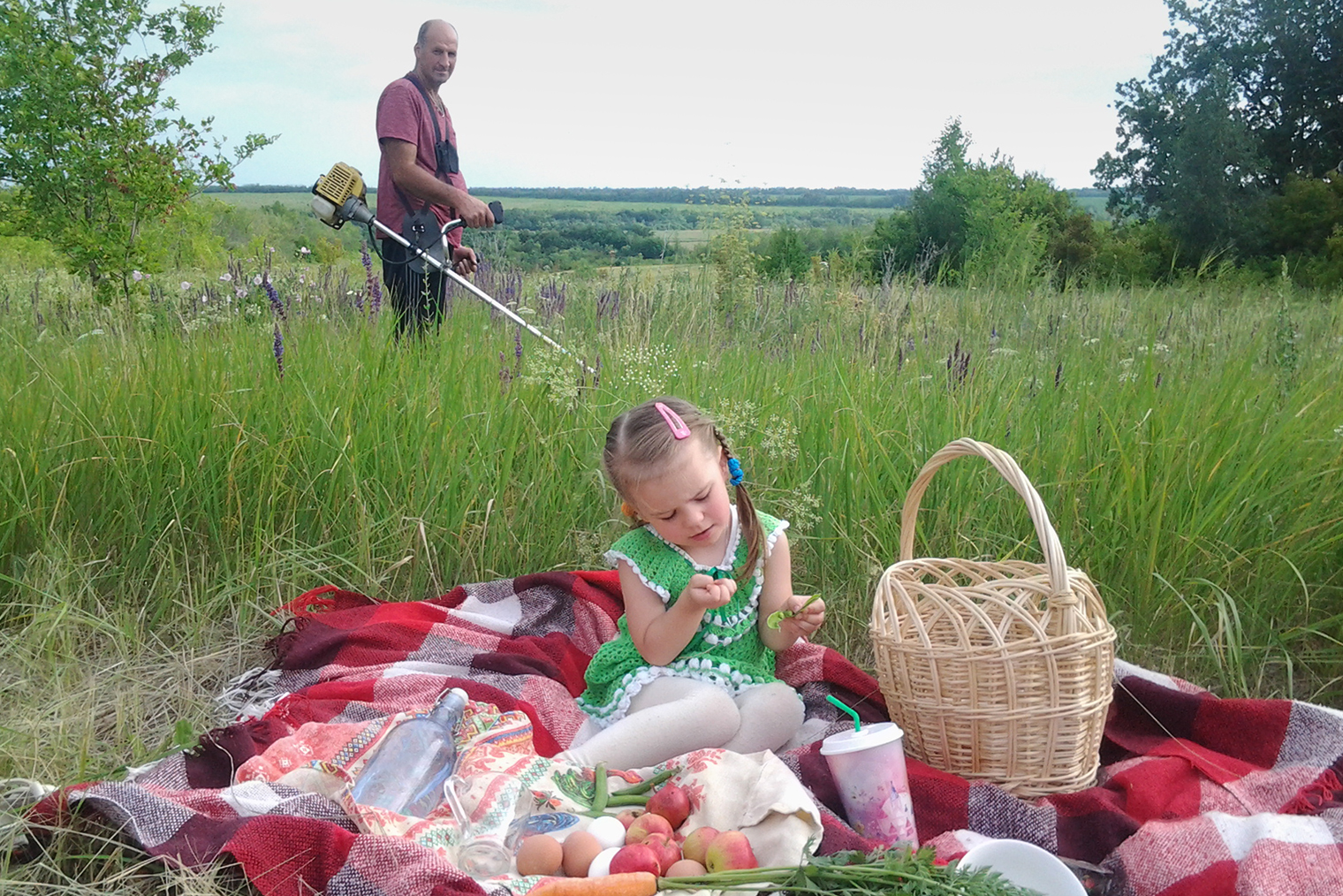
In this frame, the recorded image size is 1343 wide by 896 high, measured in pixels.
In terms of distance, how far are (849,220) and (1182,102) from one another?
6.84 m

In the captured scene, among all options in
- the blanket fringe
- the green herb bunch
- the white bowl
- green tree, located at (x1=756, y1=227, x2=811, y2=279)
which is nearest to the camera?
the green herb bunch

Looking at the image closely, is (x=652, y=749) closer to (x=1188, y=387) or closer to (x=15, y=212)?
(x=1188, y=387)

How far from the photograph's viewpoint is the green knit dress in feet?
8.25

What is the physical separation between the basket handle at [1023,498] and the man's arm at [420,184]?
299 centimetres

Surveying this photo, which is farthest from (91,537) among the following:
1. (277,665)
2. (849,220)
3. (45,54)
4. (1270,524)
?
(849,220)

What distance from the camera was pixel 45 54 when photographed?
578 centimetres

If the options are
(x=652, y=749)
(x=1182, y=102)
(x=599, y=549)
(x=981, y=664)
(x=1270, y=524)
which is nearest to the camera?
(x=981, y=664)

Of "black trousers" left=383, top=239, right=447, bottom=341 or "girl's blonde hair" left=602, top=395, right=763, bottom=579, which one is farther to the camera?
"black trousers" left=383, top=239, right=447, bottom=341

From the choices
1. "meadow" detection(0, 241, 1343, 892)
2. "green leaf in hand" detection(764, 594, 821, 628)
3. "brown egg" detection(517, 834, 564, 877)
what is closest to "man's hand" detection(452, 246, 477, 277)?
"meadow" detection(0, 241, 1343, 892)

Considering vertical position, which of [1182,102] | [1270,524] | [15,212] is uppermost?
[1182,102]

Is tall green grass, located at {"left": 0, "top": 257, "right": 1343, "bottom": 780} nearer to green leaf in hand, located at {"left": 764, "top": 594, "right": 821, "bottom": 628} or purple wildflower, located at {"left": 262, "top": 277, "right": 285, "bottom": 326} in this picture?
purple wildflower, located at {"left": 262, "top": 277, "right": 285, "bottom": 326}

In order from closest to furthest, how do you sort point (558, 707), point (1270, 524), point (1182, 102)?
1. point (558, 707)
2. point (1270, 524)
3. point (1182, 102)

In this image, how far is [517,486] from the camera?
3.23 m

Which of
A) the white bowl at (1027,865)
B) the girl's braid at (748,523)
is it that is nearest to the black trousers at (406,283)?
the girl's braid at (748,523)
